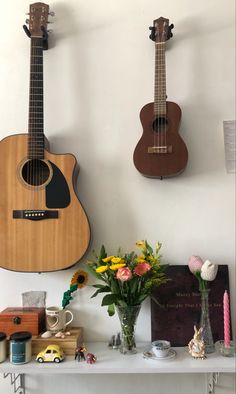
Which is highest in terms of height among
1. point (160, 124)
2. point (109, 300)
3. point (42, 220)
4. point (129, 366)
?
point (160, 124)

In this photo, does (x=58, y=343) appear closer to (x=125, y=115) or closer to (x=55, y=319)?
(x=55, y=319)

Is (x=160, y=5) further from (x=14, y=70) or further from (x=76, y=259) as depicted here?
(x=76, y=259)

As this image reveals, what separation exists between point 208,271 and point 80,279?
1.62 ft

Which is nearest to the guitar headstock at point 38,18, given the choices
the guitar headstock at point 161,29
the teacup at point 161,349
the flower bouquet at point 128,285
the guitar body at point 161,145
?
the guitar headstock at point 161,29

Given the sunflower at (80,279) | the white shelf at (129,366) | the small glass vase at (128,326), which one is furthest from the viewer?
the sunflower at (80,279)

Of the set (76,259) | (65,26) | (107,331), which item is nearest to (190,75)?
(65,26)

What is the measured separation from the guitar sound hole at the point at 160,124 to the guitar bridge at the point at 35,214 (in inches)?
19.8

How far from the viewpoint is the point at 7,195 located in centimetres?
133

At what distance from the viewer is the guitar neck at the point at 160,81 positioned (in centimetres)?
136

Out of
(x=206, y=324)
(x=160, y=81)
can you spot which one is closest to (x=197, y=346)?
(x=206, y=324)

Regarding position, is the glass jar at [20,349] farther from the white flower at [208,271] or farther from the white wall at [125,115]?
the white flower at [208,271]

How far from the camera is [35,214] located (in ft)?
4.32

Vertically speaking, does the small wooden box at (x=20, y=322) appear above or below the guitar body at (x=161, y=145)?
below

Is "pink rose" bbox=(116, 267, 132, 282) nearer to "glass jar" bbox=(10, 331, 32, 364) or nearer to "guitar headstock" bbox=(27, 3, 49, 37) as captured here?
"glass jar" bbox=(10, 331, 32, 364)
